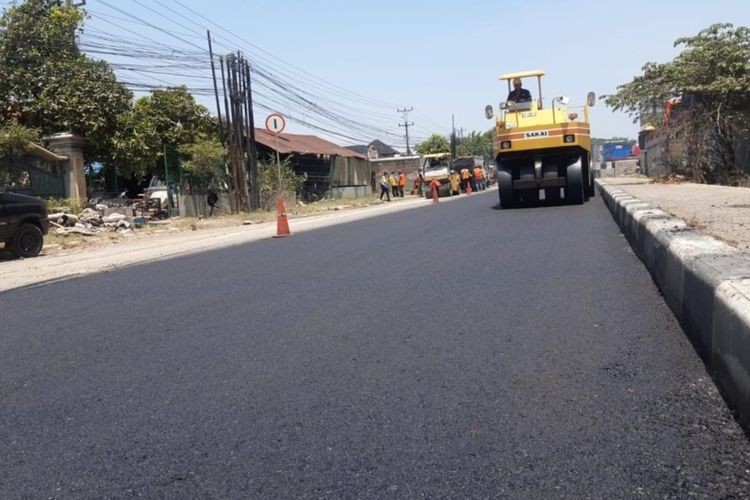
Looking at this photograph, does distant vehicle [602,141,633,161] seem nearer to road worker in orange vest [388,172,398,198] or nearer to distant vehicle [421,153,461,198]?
road worker in orange vest [388,172,398,198]

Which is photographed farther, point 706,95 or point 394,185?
point 394,185

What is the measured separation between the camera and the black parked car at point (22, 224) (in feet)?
44.4

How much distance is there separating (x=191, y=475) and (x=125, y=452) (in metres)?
0.48

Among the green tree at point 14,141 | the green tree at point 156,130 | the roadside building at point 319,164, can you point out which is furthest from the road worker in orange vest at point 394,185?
the green tree at point 14,141

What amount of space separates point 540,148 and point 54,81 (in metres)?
16.5

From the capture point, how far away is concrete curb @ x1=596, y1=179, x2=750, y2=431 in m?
3.16

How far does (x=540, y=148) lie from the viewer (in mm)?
16312

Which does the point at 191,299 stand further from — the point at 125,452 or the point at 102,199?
the point at 102,199

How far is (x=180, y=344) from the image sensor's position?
5.24m

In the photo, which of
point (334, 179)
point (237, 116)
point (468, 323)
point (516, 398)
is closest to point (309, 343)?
point (468, 323)

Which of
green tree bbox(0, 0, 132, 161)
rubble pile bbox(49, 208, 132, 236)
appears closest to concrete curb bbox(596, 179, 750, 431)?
rubble pile bbox(49, 208, 132, 236)

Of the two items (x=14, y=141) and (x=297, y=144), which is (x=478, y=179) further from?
(x=14, y=141)

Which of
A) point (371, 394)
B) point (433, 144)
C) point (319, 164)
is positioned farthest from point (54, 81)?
point (433, 144)

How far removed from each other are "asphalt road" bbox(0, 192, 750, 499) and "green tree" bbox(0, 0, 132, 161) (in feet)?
58.1
